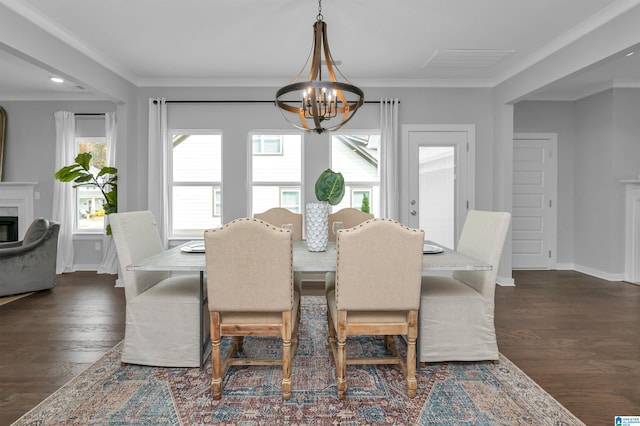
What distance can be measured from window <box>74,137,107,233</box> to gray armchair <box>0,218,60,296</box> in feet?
3.49

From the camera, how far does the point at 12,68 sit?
420 centimetres

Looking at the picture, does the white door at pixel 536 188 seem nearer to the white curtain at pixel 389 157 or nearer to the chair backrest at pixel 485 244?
the white curtain at pixel 389 157

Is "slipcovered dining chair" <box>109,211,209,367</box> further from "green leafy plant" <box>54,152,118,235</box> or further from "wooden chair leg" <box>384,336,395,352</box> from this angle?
"green leafy plant" <box>54,152,118,235</box>

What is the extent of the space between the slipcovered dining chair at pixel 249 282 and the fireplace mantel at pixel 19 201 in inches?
188

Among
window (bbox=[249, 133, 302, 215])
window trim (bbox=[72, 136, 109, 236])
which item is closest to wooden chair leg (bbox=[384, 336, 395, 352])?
window (bbox=[249, 133, 302, 215])

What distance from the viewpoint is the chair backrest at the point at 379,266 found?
73.9 inches

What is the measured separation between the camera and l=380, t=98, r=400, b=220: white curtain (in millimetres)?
4590

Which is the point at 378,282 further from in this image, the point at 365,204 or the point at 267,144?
the point at 267,144

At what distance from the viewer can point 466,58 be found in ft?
12.9

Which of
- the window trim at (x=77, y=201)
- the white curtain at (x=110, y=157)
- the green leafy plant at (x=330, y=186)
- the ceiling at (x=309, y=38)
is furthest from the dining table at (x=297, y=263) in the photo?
the window trim at (x=77, y=201)

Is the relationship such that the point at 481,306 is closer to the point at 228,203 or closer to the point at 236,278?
the point at 236,278

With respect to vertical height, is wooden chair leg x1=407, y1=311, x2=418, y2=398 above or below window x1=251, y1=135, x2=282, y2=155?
below

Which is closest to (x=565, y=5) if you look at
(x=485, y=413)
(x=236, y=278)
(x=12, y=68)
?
(x=485, y=413)

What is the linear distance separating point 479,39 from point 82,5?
Answer: 138 inches
